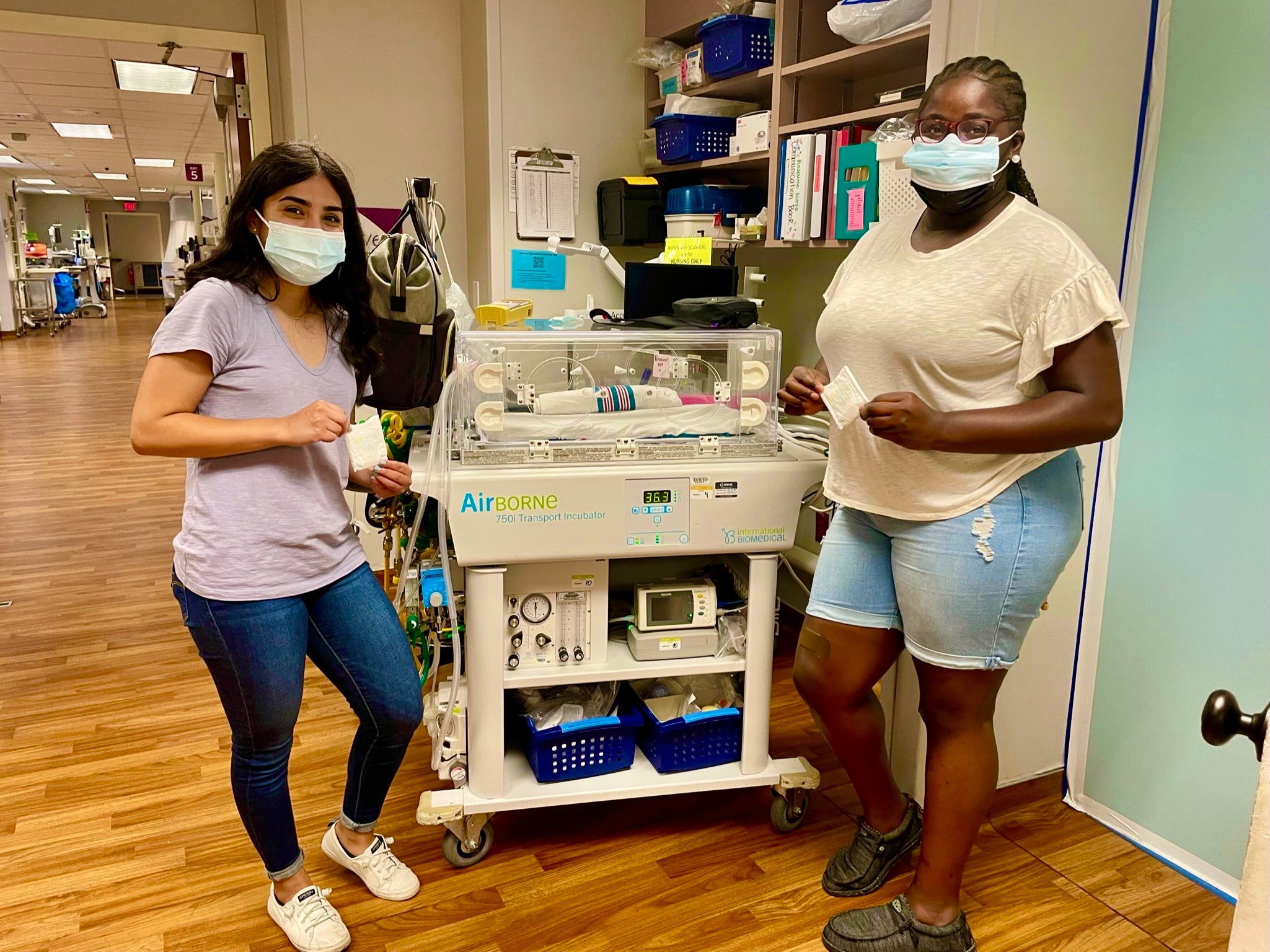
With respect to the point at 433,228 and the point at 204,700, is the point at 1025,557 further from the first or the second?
the point at 204,700

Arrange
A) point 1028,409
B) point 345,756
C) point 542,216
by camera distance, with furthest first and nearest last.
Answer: point 542,216 < point 345,756 < point 1028,409

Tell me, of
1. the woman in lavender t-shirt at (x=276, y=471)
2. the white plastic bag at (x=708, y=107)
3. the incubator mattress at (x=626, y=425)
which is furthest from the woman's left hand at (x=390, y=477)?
the white plastic bag at (x=708, y=107)

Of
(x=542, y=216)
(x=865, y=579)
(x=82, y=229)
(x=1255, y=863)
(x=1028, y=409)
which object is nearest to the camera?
(x=1255, y=863)

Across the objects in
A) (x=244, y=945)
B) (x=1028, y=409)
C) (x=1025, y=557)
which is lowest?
(x=244, y=945)

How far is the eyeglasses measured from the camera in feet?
4.60

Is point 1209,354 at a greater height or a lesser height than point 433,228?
lesser

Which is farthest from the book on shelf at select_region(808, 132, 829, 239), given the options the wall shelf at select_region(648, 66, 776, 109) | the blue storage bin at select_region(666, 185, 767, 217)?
the blue storage bin at select_region(666, 185, 767, 217)

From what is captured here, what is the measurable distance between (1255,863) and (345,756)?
1998mm

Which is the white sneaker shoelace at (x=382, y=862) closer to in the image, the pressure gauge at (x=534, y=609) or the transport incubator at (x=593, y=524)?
the transport incubator at (x=593, y=524)

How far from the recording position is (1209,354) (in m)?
1.79

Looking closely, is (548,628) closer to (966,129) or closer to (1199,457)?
(966,129)

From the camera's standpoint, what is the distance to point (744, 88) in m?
2.98

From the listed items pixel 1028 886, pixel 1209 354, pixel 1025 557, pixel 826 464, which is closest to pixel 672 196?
pixel 826 464

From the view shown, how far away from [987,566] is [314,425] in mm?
1084
